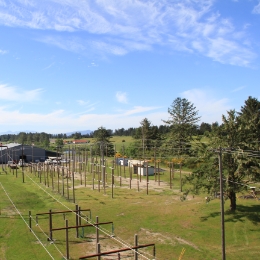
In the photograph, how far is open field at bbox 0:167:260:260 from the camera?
50.8 ft

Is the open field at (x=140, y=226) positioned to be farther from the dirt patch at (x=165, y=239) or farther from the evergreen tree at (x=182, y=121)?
the evergreen tree at (x=182, y=121)

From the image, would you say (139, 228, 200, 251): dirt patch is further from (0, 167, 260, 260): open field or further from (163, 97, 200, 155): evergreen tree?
(163, 97, 200, 155): evergreen tree

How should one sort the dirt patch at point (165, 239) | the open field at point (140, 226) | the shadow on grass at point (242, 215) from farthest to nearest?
the shadow on grass at point (242, 215) < the dirt patch at point (165, 239) < the open field at point (140, 226)

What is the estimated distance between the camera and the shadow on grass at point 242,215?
19188 mm

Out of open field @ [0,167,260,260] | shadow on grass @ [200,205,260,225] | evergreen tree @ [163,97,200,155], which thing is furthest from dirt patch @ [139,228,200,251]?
evergreen tree @ [163,97,200,155]

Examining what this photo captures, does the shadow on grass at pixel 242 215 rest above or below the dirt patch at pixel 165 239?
above

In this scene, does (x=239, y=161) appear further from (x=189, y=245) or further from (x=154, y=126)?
(x=154, y=126)

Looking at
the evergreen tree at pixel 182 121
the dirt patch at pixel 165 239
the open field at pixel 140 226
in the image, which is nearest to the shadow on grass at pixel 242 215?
the open field at pixel 140 226

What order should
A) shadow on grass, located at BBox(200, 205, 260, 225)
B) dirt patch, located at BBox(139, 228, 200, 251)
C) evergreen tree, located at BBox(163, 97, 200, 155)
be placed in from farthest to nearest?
evergreen tree, located at BBox(163, 97, 200, 155) → shadow on grass, located at BBox(200, 205, 260, 225) → dirt patch, located at BBox(139, 228, 200, 251)

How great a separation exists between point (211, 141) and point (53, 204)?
14.4 meters

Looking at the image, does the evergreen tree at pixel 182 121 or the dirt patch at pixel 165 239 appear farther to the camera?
the evergreen tree at pixel 182 121

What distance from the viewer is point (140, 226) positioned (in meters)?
19.5

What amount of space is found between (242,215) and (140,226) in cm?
669

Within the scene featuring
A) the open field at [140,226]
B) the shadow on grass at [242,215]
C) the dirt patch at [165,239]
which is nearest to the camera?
the open field at [140,226]
